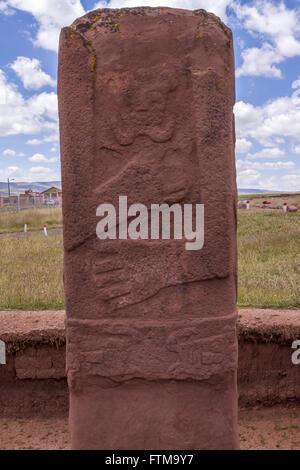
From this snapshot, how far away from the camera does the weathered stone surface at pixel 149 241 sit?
239cm

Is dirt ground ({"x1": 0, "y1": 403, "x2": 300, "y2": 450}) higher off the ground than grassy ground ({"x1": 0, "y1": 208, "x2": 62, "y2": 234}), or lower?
lower

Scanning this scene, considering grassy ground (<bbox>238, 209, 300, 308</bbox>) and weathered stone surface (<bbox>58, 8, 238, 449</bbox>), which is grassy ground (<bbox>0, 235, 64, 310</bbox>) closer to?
grassy ground (<bbox>238, 209, 300, 308</bbox>)

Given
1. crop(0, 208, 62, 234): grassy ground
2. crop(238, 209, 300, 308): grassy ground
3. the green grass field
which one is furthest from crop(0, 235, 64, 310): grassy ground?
crop(0, 208, 62, 234): grassy ground

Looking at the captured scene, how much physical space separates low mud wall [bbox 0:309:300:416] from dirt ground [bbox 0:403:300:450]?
0.09 meters

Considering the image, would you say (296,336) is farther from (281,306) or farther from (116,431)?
(116,431)

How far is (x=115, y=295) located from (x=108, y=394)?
551mm

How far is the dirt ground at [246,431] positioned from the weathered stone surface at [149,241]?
1.17m

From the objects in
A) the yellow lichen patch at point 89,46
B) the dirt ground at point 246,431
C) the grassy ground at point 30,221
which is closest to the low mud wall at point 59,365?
→ the dirt ground at point 246,431

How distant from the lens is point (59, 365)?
3.97 metres

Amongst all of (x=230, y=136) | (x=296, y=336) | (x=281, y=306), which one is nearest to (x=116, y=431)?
(x=230, y=136)

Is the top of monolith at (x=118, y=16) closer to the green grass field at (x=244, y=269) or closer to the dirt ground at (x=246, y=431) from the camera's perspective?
the dirt ground at (x=246, y=431)

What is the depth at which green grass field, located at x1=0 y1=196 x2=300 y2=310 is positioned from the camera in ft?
16.7

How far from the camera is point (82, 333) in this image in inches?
97.9

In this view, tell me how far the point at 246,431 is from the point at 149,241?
213 centimetres
